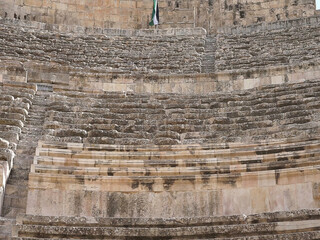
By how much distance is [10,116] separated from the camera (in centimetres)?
1155

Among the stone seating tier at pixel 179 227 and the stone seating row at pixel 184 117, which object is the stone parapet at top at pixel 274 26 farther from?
the stone seating tier at pixel 179 227

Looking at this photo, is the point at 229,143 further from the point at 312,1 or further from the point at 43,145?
the point at 312,1

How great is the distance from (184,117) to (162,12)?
1358cm

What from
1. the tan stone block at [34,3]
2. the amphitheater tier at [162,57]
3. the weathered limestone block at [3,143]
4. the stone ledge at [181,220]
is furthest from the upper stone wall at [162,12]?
the stone ledge at [181,220]

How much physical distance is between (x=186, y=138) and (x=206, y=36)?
38.1 feet

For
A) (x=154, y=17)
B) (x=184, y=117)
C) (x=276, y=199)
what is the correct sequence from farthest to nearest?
(x=154, y=17), (x=184, y=117), (x=276, y=199)

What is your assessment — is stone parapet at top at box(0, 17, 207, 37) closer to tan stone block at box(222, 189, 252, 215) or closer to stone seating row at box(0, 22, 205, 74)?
stone seating row at box(0, 22, 205, 74)

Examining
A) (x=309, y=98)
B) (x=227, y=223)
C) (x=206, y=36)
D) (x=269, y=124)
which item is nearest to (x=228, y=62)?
(x=206, y=36)

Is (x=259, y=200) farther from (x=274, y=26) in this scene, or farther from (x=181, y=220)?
(x=274, y=26)

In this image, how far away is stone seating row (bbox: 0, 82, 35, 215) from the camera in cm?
957

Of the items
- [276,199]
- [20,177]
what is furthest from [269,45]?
[20,177]

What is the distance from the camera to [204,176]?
9.64 m

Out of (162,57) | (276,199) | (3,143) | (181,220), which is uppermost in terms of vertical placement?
(162,57)

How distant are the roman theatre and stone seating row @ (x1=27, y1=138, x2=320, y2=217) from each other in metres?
0.01
